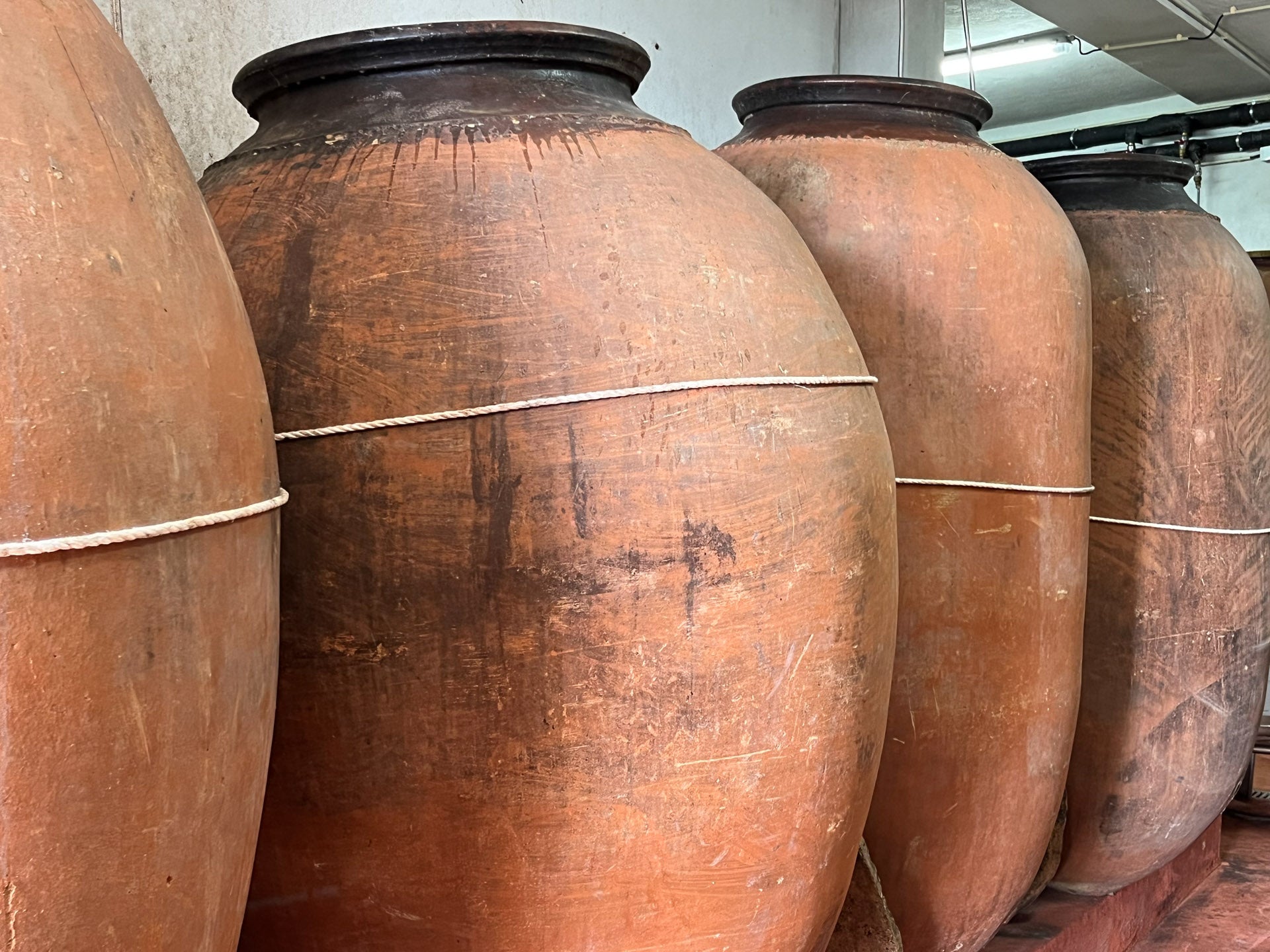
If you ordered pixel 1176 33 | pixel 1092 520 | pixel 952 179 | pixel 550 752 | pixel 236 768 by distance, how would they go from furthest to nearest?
pixel 1176 33, pixel 1092 520, pixel 952 179, pixel 550 752, pixel 236 768

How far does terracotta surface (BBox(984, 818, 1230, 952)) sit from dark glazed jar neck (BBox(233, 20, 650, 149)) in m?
1.32

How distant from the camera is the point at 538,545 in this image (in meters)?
0.95

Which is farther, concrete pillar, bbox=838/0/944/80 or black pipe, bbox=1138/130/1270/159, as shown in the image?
black pipe, bbox=1138/130/1270/159

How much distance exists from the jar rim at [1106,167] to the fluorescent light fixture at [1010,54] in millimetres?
3240

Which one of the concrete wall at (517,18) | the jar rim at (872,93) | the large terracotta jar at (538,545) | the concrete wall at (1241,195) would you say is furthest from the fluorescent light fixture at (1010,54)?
the large terracotta jar at (538,545)

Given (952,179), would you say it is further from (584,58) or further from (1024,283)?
(584,58)

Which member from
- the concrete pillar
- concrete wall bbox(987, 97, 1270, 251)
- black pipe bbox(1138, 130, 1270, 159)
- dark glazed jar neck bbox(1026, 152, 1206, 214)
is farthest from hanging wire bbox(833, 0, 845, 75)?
concrete wall bbox(987, 97, 1270, 251)

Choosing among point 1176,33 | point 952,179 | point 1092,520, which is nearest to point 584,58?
point 952,179

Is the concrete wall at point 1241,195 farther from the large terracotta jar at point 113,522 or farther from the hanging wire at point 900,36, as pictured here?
the large terracotta jar at point 113,522

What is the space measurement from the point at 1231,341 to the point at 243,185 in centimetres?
151

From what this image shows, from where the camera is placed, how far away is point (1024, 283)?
151 cm

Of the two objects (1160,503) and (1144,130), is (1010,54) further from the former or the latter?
(1160,503)

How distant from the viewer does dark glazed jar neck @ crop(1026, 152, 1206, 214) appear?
198 centimetres

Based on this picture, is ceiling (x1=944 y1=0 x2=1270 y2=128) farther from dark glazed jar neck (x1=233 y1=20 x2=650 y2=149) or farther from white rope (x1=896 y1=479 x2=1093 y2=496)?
dark glazed jar neck (x1=233 y1=20 x2=650 y2=149)
